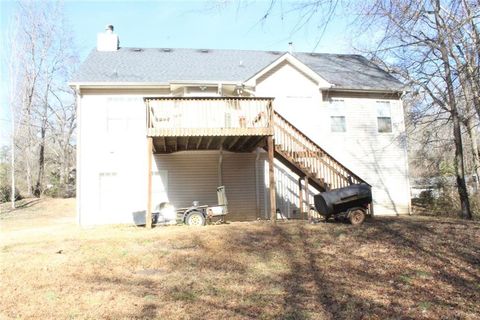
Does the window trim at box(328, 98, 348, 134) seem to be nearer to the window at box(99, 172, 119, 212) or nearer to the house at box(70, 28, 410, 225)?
the house at box(70, 28, 410, 225)

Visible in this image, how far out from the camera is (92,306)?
5.62 m

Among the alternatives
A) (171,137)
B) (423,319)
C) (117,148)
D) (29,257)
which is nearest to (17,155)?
(117,148)

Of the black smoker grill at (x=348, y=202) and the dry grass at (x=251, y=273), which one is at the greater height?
the black smoker grill at (x=348, y=202)

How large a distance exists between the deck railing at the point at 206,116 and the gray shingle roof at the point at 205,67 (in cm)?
328

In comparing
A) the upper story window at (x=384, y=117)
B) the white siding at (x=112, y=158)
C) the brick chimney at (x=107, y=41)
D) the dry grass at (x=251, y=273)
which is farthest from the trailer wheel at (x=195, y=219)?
the brick chimney at (x=107, y=41)

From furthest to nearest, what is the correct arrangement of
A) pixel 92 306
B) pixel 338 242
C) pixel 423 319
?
pixel 338 242, pixel 92 306, pixel 423 319

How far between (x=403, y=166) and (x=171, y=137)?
10173 millimetres

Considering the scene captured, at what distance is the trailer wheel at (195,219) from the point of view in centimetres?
1242

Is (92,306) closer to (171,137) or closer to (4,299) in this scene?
(4,299)

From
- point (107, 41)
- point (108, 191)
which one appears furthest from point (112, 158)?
point (107, 41)

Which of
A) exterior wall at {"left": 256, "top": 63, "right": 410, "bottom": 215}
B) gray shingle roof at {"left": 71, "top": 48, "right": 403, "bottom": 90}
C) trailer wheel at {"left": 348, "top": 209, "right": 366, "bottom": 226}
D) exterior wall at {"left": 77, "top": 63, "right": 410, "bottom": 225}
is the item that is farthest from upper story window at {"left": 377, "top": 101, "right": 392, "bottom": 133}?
trailer wheel at {"left": 348, "top": 209, "right": 366, "bottom": 226}

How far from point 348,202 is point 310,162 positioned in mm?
2478

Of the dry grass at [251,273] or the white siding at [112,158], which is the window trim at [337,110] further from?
the white siding at [112,158]

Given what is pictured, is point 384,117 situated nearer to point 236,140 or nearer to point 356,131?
point 356,131
